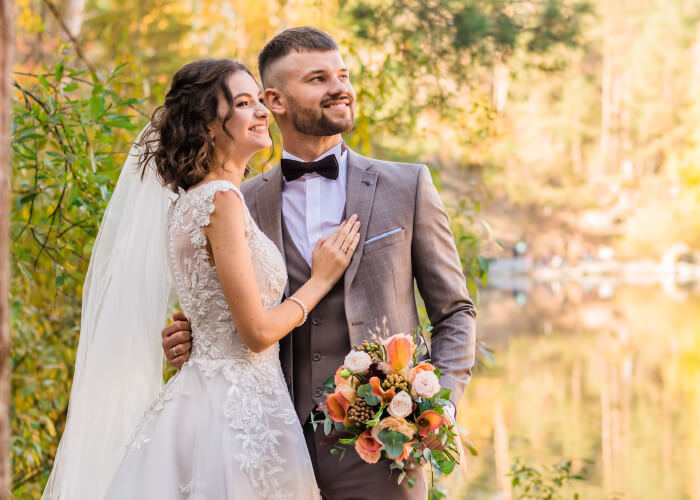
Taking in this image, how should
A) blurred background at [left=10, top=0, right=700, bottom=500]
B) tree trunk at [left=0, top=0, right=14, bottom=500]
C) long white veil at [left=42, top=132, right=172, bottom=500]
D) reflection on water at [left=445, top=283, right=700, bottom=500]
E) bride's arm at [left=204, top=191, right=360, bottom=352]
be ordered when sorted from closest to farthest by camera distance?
tree trunk at [left=0, top=0, right=14, bottom=500]
bride's arm at [left=204, top=191, right=360, bottom=352]
long white veil at [left=42, top=132, right=172, bottom=500]
blurred background at [left=10, top=0, right=700, bottom=500]
reflection on water at [left=445, top=283, right=700, bottom=500]

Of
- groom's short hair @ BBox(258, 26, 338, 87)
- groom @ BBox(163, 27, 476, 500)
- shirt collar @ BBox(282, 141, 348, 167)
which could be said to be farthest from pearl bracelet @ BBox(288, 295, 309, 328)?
groom's short hair @ BBox(258, 26, 338, 87)

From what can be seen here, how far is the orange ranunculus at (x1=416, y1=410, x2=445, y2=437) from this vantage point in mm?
1846

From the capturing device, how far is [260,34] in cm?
1031

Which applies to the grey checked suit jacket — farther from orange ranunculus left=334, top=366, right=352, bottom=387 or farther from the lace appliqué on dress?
orange ranunculus left=334, top=366, right=352, bottom=387

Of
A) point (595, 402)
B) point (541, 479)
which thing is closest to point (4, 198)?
point (541, 479)

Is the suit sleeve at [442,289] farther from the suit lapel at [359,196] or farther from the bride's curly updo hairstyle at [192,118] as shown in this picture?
the bride's curly updo hairstyle at [192,118]

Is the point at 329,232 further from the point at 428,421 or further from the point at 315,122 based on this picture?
the point at 428,421

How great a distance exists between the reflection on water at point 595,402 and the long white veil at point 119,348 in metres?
2.89

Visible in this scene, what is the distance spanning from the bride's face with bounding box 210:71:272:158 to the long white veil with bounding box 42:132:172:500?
272mm

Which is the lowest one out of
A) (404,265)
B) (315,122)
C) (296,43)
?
(404,265)

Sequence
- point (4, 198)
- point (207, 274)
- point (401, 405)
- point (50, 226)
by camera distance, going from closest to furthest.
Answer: point (4, 198) < point (401, 405) < point (207, 274) < point (50, 226)

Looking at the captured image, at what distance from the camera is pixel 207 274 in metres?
2.17

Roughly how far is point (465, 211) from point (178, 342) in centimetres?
272

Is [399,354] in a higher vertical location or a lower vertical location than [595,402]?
higher
